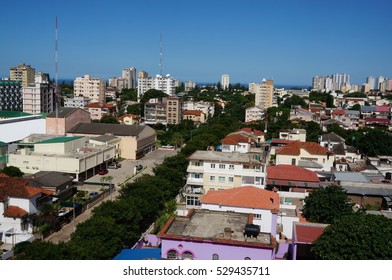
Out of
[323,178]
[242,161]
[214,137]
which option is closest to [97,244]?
[242,161]

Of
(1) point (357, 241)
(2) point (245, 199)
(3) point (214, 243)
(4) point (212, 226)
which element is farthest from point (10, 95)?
(1) point (357, 241)

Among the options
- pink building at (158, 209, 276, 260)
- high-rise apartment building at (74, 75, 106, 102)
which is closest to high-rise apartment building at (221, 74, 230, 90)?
high-rise apartment building at (74, 75, 106, 102)

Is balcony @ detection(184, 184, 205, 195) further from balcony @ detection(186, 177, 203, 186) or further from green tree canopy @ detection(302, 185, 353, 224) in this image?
green tree canopy @ detection(302, 185, 353, 224)

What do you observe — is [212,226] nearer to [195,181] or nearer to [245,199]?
[245,199]

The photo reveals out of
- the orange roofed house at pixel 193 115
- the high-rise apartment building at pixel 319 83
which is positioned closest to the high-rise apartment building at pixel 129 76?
the orange roofed house at pixel 193 115

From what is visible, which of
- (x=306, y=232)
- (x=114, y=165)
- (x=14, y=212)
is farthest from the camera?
(x=114, y=165)

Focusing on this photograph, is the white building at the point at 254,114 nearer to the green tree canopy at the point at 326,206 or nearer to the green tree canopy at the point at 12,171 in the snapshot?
the green tree canopy at the point at 12,171
